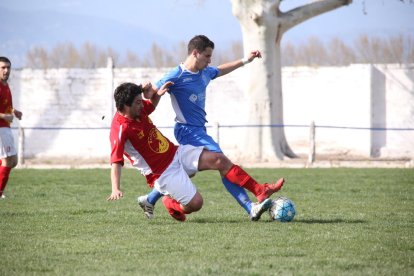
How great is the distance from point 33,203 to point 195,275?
6.07 metres

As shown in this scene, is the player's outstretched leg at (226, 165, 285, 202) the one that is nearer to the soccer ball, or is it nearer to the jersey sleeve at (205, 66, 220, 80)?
the soccer ball

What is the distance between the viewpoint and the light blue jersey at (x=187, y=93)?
10.2 metres

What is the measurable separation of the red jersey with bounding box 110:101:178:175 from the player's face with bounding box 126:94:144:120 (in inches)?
2.9

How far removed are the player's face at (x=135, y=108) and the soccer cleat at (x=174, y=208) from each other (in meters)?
1.06

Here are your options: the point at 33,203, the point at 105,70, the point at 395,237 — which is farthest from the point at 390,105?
the point at 395,237

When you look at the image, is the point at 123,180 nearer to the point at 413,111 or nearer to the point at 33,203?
the point at 33,203

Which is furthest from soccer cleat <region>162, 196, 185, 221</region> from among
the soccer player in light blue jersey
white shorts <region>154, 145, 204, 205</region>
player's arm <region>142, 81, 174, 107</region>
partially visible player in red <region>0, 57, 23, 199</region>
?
partially visible player in red <region>0, 57, 23, 199</region>

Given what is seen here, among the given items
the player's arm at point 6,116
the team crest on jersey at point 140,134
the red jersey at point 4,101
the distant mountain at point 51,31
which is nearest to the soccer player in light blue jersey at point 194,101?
the team crest on jersey at point 140,134

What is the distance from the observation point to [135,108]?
9.48m

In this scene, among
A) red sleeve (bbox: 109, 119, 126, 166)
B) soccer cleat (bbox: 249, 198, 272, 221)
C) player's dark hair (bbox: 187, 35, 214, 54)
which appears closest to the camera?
red sleeve (bbox: 109, 119, 126, 166)

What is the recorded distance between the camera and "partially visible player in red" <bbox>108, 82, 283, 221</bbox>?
30.9 ft

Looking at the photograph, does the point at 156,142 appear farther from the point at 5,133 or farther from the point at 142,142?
the point at 5,133

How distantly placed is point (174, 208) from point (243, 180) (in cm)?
77

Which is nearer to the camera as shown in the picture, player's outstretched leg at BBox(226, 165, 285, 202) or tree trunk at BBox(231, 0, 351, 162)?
player's outstretched leg at BBox(226, 165, 285, 202)
